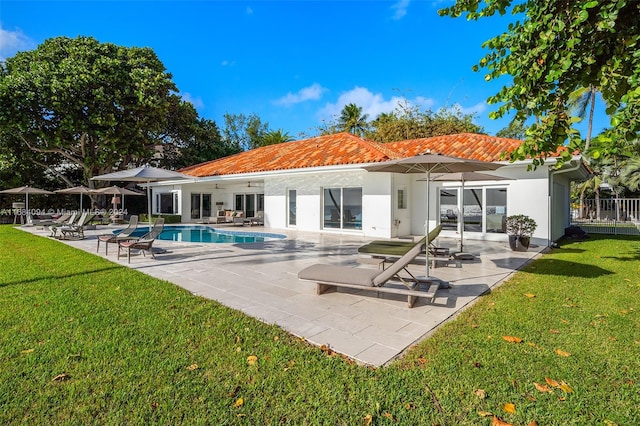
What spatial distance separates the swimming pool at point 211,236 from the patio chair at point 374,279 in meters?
9.08

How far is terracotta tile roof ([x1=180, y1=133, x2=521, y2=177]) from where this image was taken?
16.3m

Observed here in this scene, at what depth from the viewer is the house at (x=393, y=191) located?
556 inches

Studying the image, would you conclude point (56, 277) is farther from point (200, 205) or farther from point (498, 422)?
point (200, 205)

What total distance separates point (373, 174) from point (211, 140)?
23.5m

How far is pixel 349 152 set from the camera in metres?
18.0

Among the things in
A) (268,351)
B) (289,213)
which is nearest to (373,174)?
(289,213)

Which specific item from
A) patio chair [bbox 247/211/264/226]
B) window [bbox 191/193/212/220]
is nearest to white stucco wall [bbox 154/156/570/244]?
patio chair [bbox 247/211/264/226]

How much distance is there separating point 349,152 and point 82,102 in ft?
61.1

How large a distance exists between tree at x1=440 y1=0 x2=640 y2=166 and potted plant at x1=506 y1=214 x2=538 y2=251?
889 centimetres

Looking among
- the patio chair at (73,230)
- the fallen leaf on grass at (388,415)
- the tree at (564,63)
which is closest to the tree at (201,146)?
the patio chair at (73,230)

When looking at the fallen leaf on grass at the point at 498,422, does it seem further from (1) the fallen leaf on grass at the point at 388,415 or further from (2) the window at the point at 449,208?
(2) the window at the point at 449,208

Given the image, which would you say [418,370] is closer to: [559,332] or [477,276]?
[559,332]

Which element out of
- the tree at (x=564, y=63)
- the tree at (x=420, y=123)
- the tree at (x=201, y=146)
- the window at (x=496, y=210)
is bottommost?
the window at (x=496, y=210)

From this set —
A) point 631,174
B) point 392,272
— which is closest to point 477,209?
point 392,272
